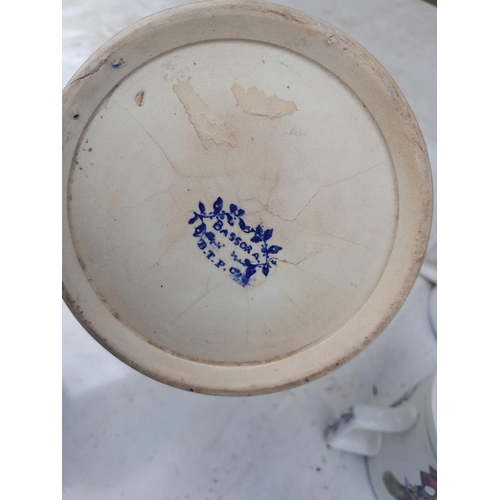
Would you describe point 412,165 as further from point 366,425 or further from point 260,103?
point 366,425

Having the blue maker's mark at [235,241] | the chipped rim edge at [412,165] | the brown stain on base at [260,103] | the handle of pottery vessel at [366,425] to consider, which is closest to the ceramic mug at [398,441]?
the handle of pottery vessel at [366,425]

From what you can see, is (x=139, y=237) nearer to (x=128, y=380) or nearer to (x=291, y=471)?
(x=128, y=380)

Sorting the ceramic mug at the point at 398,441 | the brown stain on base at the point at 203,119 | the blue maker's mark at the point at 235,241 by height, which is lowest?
the ceramic mug at the point at 398,441

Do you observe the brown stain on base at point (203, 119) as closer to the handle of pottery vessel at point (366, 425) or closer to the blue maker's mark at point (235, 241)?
the blue maker's mark at point (235, 241)

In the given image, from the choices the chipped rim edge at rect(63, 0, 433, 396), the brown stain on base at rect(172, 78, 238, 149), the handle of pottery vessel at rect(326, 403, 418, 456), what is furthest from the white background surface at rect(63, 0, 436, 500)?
the brown stain on base at rect(172, 78, 238, 149)

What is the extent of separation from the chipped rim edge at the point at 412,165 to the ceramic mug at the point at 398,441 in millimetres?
219

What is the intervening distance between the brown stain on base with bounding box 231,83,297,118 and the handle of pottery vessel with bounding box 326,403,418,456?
581 millimetres

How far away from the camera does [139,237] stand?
674mm

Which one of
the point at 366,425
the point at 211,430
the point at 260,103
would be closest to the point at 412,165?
the point at 260,103

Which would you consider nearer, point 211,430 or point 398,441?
point 398,441

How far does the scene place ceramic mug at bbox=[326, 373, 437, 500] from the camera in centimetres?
83

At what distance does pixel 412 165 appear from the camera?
65cm

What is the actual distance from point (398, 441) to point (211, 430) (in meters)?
0.39

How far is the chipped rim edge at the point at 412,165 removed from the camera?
620 millimetres
